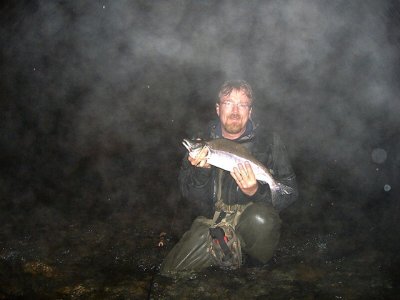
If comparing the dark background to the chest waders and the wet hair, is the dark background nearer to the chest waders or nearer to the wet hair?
the chest waders

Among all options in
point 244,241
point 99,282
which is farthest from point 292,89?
point 99,282

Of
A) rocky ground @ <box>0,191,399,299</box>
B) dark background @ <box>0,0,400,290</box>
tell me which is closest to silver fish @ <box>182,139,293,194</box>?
rocky ground @ <box>0,191,399,299</box>

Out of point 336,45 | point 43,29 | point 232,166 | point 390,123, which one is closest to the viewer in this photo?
point 232,166

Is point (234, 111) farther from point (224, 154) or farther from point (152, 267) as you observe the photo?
point (152, 267)

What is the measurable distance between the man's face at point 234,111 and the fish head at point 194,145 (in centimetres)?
38

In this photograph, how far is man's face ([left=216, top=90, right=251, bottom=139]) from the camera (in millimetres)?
2594

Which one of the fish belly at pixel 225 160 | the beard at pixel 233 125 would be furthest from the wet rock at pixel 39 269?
the beard at pixel 233 125

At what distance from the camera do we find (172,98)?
7871 millimetres

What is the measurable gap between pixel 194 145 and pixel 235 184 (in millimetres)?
606

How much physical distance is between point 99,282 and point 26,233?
4.08 ft

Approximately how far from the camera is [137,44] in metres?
6.61

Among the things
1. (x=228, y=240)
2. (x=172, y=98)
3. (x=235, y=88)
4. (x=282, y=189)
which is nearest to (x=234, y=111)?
(x=235, y=88)

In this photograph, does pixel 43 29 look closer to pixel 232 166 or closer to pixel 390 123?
pixel 232 166

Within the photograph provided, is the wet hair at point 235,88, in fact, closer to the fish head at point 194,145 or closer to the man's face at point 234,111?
the man's face at point 234,111
